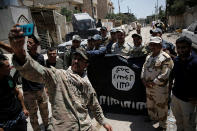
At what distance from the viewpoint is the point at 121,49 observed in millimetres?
4410

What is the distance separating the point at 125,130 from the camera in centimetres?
360

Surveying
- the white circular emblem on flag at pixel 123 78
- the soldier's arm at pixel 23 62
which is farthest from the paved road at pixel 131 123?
the soldier's arm at pixel 23 62

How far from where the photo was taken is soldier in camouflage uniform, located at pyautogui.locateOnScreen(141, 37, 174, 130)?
A: 3.15m

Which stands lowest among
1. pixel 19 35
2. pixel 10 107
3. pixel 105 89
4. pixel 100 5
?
pixel 105 89

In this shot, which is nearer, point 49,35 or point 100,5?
point 49,35

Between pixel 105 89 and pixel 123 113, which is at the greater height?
pixel 105 89

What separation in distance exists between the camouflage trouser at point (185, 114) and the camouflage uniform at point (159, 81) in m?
0.37

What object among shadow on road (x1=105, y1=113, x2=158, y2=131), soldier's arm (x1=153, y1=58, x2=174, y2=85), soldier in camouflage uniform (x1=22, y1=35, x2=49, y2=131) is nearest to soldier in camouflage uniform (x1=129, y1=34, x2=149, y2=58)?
soldier's arm (x1=153, y1=58, x2=174, y2=85)

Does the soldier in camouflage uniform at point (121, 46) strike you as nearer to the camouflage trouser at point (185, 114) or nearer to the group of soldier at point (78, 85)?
the group of soldier at point (78, 85)

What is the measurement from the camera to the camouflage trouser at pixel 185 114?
271 centimetres

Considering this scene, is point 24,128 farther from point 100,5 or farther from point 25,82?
point 100,5

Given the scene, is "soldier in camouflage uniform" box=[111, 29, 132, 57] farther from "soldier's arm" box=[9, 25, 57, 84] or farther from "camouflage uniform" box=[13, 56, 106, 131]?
"soldier's arm" box=[9, 25, 57, 84]

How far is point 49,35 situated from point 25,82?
1526 centimetres

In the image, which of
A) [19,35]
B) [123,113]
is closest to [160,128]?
[123,113]
